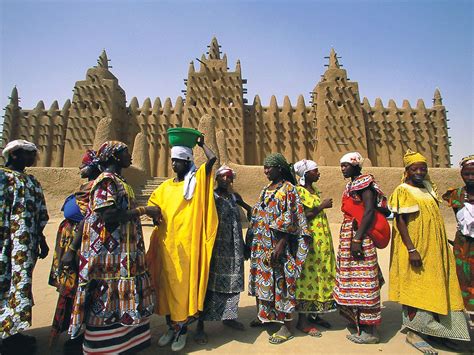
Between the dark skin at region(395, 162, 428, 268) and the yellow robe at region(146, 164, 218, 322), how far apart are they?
1.96 meters

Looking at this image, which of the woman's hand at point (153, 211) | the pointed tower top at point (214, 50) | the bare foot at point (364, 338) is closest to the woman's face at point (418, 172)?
the bare foot at point (364, 338)

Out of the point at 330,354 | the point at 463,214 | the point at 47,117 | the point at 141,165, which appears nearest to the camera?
the point at 330,354

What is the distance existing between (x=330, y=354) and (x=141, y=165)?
1464cm

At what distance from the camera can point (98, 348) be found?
2.53 metres

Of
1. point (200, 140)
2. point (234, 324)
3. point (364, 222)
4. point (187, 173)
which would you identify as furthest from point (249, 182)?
point (364, 222)

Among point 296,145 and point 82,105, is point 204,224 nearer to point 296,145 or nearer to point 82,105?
point 296,145

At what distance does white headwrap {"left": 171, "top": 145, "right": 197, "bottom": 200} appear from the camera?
3180 mm

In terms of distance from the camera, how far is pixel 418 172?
3.19 metres

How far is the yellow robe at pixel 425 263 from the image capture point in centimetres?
296

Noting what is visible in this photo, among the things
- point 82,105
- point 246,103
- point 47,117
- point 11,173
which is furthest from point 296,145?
point 11,173

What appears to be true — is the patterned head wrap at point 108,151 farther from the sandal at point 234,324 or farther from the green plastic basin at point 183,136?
the sandal at point 234,324

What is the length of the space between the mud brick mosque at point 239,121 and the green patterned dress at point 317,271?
53.3 ft

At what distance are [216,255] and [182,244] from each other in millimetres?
496

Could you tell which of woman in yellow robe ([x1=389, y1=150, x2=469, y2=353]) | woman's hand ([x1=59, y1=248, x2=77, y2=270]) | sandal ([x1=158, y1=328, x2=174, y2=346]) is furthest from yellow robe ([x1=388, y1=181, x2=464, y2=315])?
woman's hand ([x1=59, y1=248, x2=77, y2=270])
